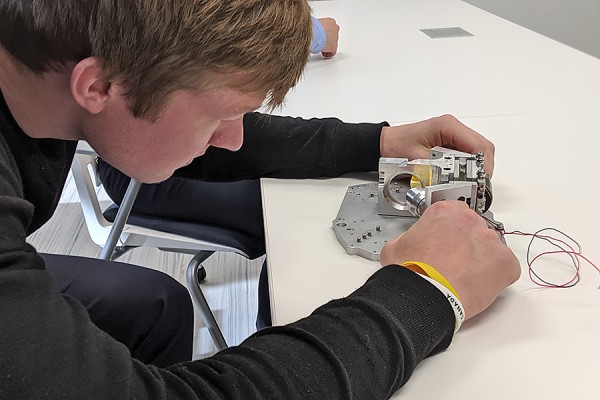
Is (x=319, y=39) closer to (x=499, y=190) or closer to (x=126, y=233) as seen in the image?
(x=126, y=233)

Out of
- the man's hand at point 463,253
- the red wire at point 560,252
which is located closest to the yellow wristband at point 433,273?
the man's hand at point 463,253

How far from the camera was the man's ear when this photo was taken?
0.56 m

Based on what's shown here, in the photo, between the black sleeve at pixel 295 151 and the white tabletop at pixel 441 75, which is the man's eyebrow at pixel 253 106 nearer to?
the black sleeve at pixel 295 151

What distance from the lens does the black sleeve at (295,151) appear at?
101 cm

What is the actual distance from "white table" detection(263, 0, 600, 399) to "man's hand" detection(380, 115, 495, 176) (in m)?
0.06

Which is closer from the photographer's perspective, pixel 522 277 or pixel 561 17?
pixel 522 277

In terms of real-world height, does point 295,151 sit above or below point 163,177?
below

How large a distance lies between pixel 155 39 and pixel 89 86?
0.26 ft

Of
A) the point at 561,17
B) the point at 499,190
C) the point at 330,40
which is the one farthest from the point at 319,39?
the point at 561,17

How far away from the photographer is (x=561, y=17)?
11.3 ft

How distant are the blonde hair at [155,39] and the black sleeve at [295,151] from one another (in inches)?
16.3

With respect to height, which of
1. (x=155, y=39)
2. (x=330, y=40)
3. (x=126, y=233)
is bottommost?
(x=126, y=233)

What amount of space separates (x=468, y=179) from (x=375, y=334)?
1.04 ft

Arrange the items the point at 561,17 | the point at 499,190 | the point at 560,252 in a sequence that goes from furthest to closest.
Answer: the point at 561,17
the point at 499,190
the point at 560,252
